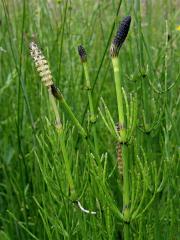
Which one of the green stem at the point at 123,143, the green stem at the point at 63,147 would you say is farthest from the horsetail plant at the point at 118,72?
the green stem at the point at 63,147

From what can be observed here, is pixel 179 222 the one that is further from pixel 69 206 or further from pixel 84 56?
pixel 84 56

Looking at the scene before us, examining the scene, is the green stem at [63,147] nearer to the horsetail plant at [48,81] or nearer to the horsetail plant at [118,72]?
the horsetail plant at [48,81]

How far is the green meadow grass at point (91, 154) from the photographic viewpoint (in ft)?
3.33

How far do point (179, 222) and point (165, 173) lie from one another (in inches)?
14.1

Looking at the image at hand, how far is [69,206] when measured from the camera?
117cm

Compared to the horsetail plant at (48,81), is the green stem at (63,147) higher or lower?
lower

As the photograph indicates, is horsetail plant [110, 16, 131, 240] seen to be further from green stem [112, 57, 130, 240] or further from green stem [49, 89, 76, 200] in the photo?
green stem [49, 89, 76, 200]

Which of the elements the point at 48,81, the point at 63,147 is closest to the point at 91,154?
the point at 63,147

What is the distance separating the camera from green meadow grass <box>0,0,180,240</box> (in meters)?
1.01

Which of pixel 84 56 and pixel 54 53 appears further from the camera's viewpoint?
pixel 54 53

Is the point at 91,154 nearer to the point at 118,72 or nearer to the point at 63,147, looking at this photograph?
the point at 63,147

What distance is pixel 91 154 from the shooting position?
883 mm

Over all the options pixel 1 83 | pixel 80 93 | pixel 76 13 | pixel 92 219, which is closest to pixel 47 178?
pixel 92 219

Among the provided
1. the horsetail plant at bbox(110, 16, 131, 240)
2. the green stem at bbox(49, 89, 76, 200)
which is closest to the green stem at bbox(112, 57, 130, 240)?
the horsetail plant at bbox(110, 16, 131, 240)
